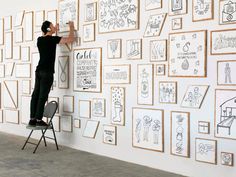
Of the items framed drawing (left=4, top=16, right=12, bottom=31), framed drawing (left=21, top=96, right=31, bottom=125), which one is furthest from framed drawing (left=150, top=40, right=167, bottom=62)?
framed drawing (left=4, top=16, right=12, bottom=31)

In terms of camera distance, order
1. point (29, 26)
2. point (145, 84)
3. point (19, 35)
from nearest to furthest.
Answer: point (145, 84) → point (29, 26) → point (19, 35)

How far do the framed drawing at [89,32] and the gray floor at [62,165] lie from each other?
4.75 ft

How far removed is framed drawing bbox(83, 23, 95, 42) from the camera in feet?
16.7

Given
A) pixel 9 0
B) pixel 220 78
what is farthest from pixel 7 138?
pixel 220 78

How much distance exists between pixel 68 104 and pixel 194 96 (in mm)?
2119

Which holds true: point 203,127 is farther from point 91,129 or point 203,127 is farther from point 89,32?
point 89,32

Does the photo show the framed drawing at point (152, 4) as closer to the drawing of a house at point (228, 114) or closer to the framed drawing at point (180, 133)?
the framed drawing at point (180, 133)

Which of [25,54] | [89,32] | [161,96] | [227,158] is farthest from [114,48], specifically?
[25,54]

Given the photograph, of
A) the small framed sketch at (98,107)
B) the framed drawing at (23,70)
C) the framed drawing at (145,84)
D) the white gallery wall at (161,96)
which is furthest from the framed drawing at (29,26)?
the framed drawing at (145,84)

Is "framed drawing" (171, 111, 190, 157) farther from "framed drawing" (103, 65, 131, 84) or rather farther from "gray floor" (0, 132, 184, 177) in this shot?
"framed drawing" (103, 65, 131, 84)

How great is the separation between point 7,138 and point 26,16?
190cm

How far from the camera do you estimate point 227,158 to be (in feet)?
12.0

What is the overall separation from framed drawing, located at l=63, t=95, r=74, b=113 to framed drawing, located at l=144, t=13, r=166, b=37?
1.58m

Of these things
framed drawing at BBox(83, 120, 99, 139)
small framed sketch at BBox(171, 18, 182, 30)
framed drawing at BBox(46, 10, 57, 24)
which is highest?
framed drawing at BBox(46, 10, 57, 24)
